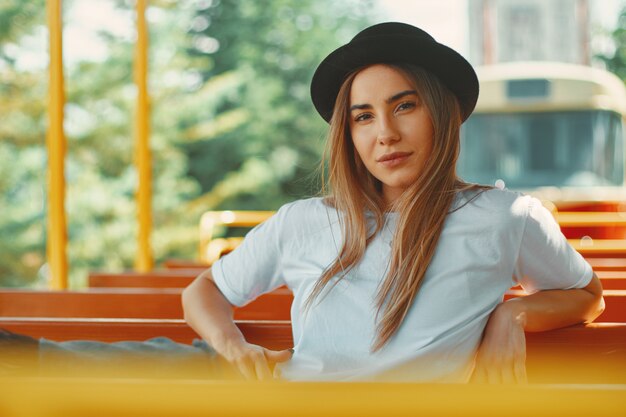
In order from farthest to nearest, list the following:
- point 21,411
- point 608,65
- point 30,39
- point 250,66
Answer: point 608,65 < point 250,66 < point 30,39 < point 21,411

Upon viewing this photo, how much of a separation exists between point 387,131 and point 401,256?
0.27m

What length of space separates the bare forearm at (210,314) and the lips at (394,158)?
1.57 ft

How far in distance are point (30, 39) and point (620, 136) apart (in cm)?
1120

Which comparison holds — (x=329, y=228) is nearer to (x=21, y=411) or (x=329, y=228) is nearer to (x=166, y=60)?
(x=21, y=411)

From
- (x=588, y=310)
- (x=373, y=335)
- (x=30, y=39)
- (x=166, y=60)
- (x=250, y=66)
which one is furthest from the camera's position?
(x=250, y=66)

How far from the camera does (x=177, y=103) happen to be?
17766 mm

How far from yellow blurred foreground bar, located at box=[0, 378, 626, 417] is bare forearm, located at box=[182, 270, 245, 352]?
3.57 ft

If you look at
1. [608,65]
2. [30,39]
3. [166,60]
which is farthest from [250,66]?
[608,65]

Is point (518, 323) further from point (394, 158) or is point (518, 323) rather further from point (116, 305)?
point (116, 305)

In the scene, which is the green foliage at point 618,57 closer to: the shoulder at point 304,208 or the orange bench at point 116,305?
the orange bench at point 116,305

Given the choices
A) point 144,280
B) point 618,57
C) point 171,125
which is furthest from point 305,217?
point 618,57

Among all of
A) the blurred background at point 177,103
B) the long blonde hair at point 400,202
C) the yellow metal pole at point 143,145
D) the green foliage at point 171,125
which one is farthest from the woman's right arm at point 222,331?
the green foliage at point 171,125

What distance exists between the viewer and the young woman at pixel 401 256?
1.61 meters

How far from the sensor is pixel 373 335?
1.61 metres
